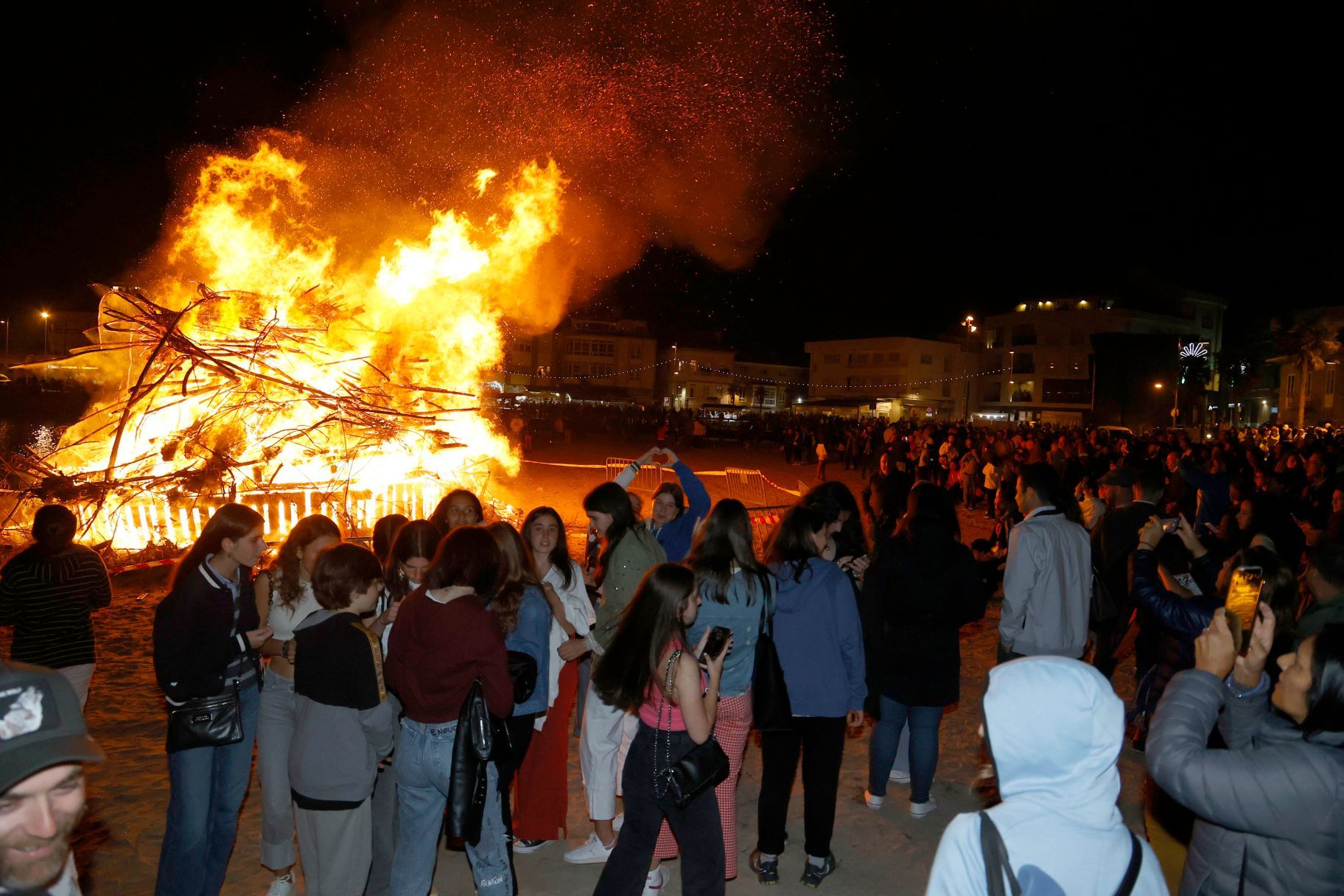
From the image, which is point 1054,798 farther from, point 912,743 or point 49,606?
point 49,606

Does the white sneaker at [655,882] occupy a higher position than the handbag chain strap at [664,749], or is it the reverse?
the handbag chain strap at [664,749]

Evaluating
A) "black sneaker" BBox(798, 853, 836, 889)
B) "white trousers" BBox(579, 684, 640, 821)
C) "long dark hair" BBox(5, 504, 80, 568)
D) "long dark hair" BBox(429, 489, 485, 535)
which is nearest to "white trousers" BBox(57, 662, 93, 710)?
"long dark hair" BBox(5, 504, 80, 568)

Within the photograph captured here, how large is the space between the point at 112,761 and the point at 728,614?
14.8ft

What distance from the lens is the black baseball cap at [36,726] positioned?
1459 mm

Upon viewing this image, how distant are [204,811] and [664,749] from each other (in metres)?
2.18

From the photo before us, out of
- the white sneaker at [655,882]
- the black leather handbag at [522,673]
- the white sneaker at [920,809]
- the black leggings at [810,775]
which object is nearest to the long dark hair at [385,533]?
the black leather handbag at [522,673]

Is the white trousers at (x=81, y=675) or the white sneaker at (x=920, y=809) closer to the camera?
the white trousers at (x=81, y=675)

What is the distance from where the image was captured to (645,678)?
11.0 feet

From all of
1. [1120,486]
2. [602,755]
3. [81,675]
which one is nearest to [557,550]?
[602,755]

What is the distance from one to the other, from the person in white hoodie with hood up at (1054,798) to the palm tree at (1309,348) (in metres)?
58.9

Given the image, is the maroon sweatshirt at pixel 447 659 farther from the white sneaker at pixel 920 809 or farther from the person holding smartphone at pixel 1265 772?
the white sneaker at pixel 920 809

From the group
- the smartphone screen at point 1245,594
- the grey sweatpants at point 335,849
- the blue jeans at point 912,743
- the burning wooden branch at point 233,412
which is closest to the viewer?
the smartphone screen at point 1245,594

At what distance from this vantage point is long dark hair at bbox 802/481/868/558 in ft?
16.1

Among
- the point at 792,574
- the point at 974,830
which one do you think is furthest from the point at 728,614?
the point at 974,830
